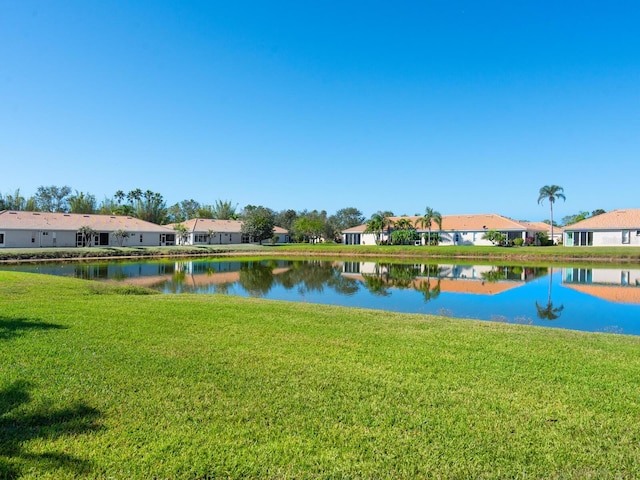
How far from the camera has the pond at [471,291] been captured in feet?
42.3

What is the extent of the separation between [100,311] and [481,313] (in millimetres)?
10944

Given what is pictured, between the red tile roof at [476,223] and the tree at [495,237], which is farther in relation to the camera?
the red tile roof at [476,223]

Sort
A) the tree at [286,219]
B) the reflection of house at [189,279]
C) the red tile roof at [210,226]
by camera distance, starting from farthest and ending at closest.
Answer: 1. the tree at [286,219]
2. the red tile roof at [210,226]
3. the reflection of house at [189,279]

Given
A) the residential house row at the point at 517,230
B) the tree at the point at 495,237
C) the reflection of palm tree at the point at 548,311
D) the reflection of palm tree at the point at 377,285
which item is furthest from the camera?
the tree at the point at 495,237

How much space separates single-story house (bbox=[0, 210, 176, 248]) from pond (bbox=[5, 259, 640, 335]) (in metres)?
23.9

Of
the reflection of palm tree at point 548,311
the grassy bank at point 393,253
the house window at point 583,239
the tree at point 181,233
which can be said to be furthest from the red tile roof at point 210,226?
the reflection of palm tree at point 548,311

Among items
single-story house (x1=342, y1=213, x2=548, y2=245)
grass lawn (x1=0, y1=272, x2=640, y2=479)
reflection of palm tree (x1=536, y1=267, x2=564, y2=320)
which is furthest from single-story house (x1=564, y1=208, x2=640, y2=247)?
grass lawn (x1=0, y1=272, x2=640, y2=479)

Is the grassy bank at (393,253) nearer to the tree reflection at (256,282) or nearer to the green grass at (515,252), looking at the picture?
the green grass at (515,252)

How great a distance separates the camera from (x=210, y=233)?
197ft

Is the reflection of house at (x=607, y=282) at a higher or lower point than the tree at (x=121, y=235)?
lower

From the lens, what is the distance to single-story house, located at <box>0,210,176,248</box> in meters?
41.5

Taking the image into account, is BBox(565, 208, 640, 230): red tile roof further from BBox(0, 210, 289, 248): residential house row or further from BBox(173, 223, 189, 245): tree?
BBox(173, 223, 189, 245): tree

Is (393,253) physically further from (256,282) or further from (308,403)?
(308,403)

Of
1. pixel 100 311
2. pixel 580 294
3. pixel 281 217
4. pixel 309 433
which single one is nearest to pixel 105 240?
pixel 281 217
